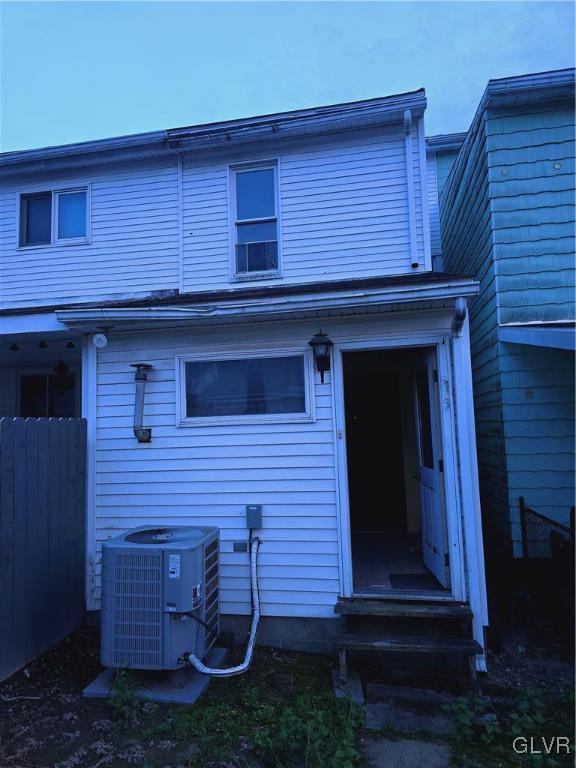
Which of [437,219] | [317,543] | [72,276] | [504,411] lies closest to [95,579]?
[317,543]

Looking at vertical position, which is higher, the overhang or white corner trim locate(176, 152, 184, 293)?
white corner trim locate(176, 152, 184, 293)

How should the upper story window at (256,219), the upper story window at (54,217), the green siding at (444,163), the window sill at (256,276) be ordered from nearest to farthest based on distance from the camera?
the window sill at (256,276) → the upper story window at (256,219) → the upper story window at (54,217) → the green siding at (444,163)

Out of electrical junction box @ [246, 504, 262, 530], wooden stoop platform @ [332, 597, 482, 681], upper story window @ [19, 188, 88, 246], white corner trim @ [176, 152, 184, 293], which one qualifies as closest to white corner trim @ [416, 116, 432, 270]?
white corner trim @ [176, 152, 184, 293]

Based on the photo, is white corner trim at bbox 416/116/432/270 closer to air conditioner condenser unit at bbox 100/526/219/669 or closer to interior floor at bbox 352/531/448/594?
interior floor at bbox 352/531/448/594

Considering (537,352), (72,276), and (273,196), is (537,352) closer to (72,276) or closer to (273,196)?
(273,196)

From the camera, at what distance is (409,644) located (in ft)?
11.0

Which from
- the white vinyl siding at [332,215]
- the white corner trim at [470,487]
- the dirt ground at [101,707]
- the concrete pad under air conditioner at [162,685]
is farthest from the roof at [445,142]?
the concrete pad under air conditioner at [162,685]

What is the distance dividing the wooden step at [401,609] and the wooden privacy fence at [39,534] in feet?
8.45

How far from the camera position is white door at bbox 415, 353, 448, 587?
4039 mm

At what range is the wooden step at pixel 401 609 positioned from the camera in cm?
350

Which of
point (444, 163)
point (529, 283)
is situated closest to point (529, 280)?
point (529, 283)

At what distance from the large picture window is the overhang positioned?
204 centimetres

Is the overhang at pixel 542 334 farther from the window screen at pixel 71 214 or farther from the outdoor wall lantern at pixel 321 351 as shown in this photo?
the window screen at pixel 71 214

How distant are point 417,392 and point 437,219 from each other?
4390 millimetres
